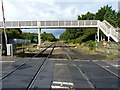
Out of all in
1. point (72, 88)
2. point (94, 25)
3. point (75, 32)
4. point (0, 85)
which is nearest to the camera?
point (72, 88)

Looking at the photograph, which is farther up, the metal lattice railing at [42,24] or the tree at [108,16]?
the tree at [108,16]

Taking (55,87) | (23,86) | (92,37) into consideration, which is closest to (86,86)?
(55,87)

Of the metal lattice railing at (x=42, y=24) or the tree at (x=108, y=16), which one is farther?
the tree at (x=108, y=16)

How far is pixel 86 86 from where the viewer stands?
21.2ft

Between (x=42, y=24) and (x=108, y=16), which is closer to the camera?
(x=42, y=24)

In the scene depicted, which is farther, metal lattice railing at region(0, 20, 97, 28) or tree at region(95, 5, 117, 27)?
tree at region(95, 5, 117, 27)

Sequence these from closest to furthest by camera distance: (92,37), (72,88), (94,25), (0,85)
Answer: (72,88)
(0,85)
(94,25)
(92,37)

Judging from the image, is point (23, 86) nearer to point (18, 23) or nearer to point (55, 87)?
point (55, 87)

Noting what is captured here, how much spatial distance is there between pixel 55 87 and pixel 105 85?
184 cm

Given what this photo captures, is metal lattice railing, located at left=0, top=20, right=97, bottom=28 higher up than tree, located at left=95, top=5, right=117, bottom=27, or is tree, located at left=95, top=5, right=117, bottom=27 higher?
tree, located at left=95, top=5, right=117, bottom=27

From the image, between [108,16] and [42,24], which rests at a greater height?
[108,16]

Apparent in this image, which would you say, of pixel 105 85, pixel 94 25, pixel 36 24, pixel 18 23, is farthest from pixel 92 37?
pixel 105 85

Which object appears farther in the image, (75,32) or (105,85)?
(75,32)

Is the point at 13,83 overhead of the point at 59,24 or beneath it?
beneath
